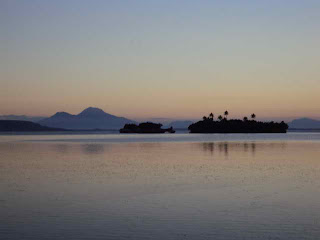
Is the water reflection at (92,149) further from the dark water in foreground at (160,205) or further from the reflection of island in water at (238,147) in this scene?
the dark water in foreground at (160,205)

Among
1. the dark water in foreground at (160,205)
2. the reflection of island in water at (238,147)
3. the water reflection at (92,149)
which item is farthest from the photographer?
the reflection of island in water at (238,147)

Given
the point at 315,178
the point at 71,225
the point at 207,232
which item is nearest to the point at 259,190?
the point at 315,178

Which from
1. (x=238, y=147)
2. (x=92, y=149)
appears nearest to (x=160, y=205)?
(x=92, y=149)

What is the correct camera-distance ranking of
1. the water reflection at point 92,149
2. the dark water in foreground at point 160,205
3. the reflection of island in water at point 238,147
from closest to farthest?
the dark water in foreground at point 160,205 < the water reflection at point 92,149 < the reflection of island in water at point 238,147

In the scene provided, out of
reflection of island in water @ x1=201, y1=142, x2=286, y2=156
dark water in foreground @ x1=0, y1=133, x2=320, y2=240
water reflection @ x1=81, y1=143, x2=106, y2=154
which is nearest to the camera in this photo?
dark water in foreground @ x1=0, y1=133, x2=320, y2=240

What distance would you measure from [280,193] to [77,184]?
12.7 meters

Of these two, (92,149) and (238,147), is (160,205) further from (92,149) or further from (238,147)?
(238,147)

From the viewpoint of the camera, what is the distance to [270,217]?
18.4 meters

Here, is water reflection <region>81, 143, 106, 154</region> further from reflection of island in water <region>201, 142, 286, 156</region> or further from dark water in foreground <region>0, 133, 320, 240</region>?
dark water in foreground <region>0, 133, 320, 240</region>

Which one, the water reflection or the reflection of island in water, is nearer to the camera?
the water reflection

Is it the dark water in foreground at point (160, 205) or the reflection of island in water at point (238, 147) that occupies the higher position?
the reflection of island in water at point (238, 147)

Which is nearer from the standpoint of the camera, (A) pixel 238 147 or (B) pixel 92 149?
(B) pixel 92 149

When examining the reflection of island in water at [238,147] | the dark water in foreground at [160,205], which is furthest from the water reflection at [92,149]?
the dark water in foreground at [160,205]

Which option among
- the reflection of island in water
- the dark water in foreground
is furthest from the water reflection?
the dark water in foreground
